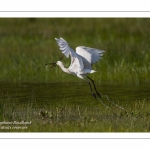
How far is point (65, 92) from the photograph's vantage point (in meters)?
13.4

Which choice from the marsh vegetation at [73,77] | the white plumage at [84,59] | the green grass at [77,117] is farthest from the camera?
the white plumage at [84,59]

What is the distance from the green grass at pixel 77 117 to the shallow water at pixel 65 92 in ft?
1.72

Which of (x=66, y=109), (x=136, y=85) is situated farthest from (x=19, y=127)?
(x=136, y=85)

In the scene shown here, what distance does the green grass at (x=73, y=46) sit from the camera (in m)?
15.1

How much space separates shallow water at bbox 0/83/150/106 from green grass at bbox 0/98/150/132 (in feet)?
1.72

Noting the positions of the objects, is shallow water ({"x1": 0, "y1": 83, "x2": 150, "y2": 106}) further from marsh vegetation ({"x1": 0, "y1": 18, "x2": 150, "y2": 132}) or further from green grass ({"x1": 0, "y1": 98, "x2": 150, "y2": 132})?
green grass ({"x1": 0, "y1": 98, "x2": 150, "y2": 132})

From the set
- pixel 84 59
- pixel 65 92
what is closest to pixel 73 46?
pixel 65 92

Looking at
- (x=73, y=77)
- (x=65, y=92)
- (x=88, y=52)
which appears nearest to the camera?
(x=88, y=52)

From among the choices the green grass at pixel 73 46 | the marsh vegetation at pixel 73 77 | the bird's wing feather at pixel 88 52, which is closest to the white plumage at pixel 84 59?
the bird's wing feather at pixel 88 52

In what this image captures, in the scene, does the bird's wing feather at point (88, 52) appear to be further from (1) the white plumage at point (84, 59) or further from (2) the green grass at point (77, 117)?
(2) the green grass at point (77, 117)

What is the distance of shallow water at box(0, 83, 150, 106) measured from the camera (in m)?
12.6

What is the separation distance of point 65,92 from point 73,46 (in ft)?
14.6

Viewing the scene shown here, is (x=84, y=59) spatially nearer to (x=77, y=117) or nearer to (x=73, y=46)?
(x=77, y=117)
